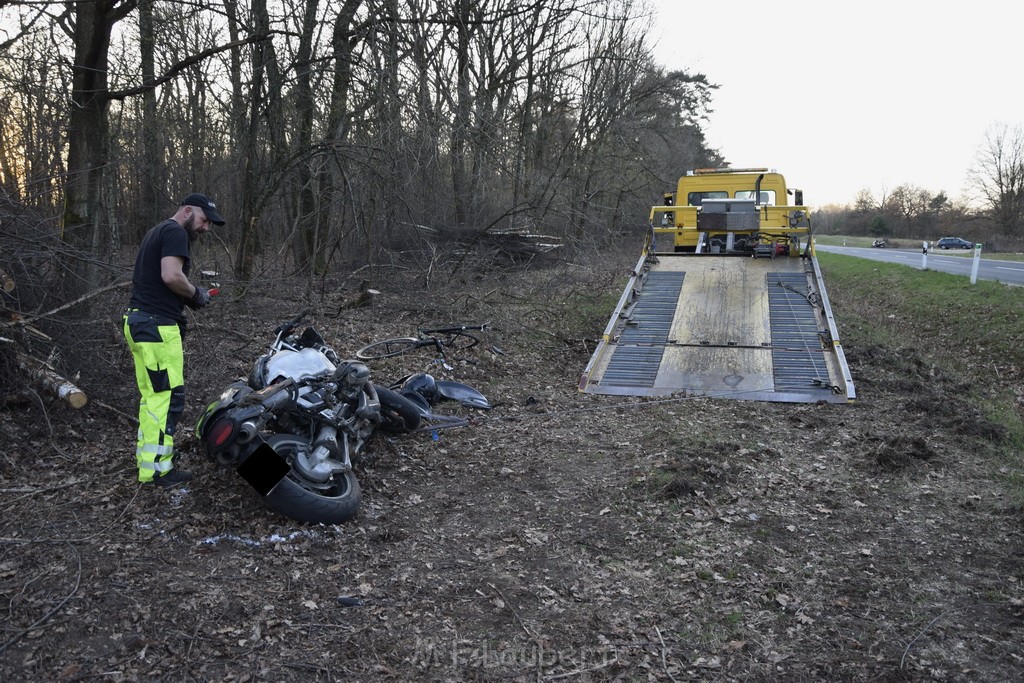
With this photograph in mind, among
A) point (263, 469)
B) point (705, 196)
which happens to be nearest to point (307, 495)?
point (263, 469)

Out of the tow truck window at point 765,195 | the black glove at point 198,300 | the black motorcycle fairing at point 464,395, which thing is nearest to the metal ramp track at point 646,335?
the black motorcycle fairing at point 464,395

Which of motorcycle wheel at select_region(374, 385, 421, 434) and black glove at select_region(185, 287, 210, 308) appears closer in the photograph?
black glove at select_region(185, 287, 210, 308)

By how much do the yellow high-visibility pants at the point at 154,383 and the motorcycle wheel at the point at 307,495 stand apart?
78cm

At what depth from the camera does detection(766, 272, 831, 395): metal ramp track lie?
27.4 ft

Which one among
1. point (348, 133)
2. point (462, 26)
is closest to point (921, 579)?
point (462, 26)

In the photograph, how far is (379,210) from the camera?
41.3 feet

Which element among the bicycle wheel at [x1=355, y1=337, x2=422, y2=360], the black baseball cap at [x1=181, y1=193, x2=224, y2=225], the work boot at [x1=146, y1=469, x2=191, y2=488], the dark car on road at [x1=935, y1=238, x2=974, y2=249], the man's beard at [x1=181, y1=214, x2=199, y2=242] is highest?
the black baseball cap at [x1=181, y1=193, x2=224, y2=225]

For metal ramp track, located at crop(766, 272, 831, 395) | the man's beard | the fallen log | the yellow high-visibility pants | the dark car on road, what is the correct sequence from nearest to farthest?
the yellow high-visibility pants
the man's beard
the fallen log
metal ramp track, located at crop(766, 272, 831, 395)
the dark car on road

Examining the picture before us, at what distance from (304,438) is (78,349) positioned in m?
2.80

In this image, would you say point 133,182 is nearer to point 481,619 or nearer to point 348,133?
point 348,133

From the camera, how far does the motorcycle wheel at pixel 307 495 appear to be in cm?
461

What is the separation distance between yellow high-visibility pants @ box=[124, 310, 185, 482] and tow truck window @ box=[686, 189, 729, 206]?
12.0 meters

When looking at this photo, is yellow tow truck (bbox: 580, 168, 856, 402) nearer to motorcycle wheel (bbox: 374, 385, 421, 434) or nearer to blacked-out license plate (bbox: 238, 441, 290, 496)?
motorcycle wheel (bbox: 374, 385, 421, 434)

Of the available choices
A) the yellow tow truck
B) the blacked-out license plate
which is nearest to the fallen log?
the blacked-out license plate
